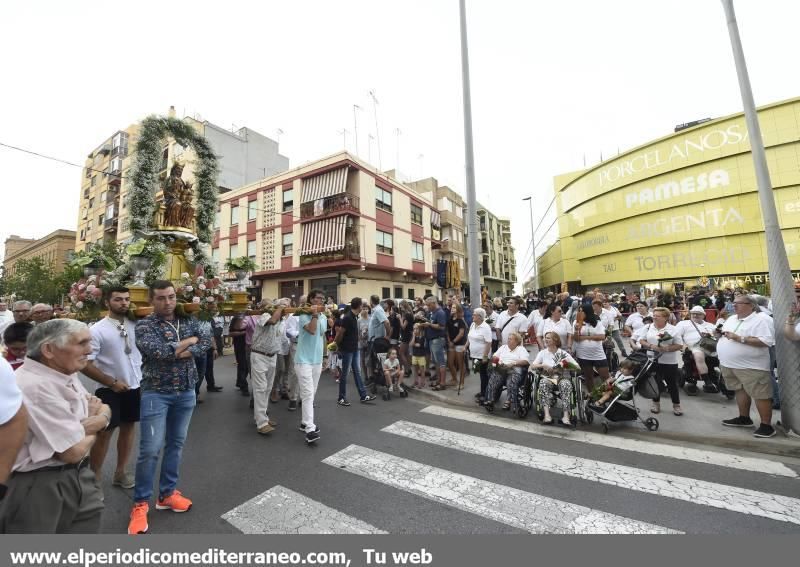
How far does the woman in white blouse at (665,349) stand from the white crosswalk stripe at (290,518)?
527 cm

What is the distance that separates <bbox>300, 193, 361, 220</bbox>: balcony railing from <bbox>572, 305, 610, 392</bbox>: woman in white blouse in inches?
656

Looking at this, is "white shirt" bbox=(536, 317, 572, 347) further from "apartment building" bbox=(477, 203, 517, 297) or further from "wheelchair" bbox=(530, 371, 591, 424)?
"apartment building" bbox=(477, 203, 517, 297)

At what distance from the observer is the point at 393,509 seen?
3.05 m

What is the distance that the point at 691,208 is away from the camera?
2758 centimetres

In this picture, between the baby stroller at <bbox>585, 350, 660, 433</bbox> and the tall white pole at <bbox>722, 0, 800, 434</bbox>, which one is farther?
the baby stroller at <bbox>585, 350, 660, 433</bbox>

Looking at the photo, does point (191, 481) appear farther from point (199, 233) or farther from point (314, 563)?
point (199, 233)

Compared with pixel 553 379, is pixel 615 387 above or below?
below

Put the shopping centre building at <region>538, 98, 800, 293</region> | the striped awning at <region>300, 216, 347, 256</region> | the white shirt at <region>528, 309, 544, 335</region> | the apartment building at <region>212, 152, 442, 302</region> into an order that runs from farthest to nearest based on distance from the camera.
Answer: the shopping centre building at <region>538, 98, 800, 293</region> < the apartment building at <region>212, 152, 442, 302</region> < the striped awning at <region>300, 216, 347, 256</region> < the white shirt at <region>528, 309, 544, 335</region>

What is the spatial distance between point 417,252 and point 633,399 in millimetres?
23095

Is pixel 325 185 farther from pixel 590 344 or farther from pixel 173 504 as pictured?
pixel 173 504

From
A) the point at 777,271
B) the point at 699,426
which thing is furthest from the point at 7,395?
the point at 777,271

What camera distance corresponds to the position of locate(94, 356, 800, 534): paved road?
284 centimetres

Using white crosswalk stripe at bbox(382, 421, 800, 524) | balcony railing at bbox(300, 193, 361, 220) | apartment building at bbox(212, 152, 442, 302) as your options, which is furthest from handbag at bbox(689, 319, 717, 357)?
balcony railing at bbox(300, 193, 361, 220)

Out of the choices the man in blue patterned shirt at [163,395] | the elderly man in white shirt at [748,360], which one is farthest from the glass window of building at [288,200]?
the elderly man in white shirt at [748,360]
